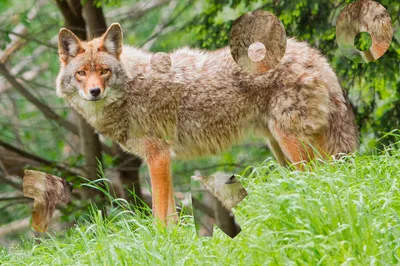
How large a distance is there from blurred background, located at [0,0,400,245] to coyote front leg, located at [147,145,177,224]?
0.32 ft

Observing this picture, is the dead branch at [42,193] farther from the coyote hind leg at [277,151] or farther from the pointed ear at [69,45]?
the coyote hind leg at [277,151]

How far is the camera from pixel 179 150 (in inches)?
234

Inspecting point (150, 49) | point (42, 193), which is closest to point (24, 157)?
point (150, 49)

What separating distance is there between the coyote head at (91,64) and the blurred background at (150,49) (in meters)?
0.66

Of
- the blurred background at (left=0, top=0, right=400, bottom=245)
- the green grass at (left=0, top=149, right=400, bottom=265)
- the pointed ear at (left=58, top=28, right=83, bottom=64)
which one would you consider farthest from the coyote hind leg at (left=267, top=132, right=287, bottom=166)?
the pointed ear at (left=58, top=28, right=83, bottom=64)

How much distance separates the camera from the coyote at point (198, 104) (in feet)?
17.9

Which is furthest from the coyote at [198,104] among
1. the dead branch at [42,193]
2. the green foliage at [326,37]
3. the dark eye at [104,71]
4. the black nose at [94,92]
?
the green foliage at [326,37]

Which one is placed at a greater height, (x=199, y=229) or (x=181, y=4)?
(x=181, y=4)

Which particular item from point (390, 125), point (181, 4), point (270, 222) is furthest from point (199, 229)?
point (181, 4)

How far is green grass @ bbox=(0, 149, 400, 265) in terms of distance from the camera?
344cm

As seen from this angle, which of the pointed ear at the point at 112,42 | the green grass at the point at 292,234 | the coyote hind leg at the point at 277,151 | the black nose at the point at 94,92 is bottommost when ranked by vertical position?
the coyote hind leg at the point at 277,151

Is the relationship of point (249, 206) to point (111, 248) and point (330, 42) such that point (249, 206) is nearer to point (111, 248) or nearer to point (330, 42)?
point (111, 248)

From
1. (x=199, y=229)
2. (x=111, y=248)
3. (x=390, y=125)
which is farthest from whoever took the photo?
(x=390, y=125)

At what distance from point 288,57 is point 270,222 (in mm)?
2201
